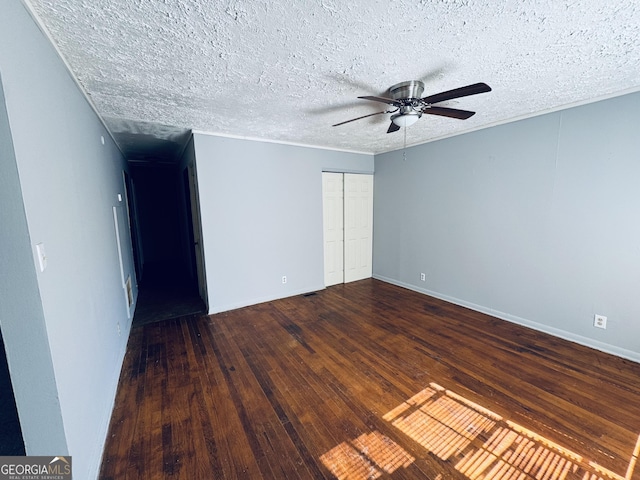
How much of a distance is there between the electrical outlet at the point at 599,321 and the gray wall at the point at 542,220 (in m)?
0.03

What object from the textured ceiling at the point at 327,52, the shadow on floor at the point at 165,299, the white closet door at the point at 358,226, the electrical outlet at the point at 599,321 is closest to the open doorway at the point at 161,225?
the shadow on floor at the point at 165,299

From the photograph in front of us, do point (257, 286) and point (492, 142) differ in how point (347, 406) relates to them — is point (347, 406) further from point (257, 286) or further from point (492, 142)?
point (492, 142)

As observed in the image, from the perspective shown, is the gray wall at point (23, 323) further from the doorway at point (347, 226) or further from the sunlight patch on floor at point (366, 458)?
the doorway at point (347, 226)

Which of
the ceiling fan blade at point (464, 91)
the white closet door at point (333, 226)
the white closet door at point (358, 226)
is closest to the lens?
the ceiling fan blade at point (464, 91)

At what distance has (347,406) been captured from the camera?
6.26 ft

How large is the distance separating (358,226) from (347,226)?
10.5 inches

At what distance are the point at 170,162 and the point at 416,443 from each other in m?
6.80

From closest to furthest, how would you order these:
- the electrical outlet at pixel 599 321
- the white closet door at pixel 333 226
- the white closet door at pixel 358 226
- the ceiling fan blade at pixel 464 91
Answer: the ceiling fan blade at pixel 464 91, the electrical outlet at pixel 599 321, the white closet door at pixel 333 226, the white closet door at pixel 358 226

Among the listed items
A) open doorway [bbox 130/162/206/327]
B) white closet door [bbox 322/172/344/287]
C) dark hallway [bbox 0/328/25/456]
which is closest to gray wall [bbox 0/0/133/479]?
dark hallway [bbox 0/328/25/456]

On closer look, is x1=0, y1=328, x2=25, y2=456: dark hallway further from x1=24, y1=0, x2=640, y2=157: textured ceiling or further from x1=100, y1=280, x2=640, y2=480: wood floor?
x1=24, y1=0, x2=640, y2=157: textured ceiling

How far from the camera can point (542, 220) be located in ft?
9.46

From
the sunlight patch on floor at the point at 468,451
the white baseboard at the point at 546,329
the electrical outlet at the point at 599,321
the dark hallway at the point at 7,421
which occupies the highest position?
the dark hallway at the point at 7,421

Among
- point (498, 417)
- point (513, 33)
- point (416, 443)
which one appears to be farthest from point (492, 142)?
point (416, 443)

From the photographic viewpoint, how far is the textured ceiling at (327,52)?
50.1 inches
